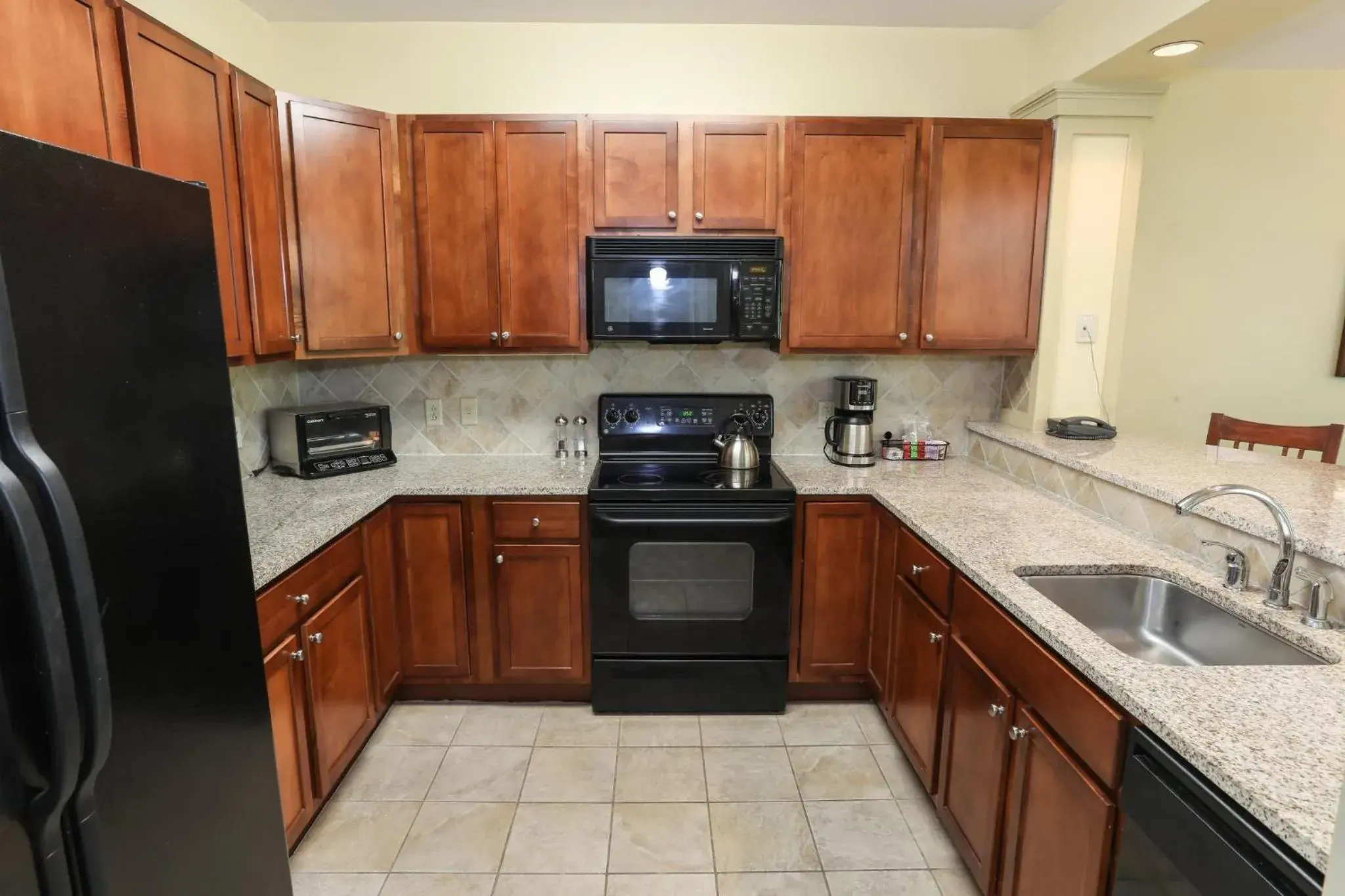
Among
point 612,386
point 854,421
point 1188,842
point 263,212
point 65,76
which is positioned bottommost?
point 1188,842

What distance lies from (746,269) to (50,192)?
2.02 meters

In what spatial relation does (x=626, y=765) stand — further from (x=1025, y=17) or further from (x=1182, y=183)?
(x=1182, y=183)

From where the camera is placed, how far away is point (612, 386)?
295 centimetres

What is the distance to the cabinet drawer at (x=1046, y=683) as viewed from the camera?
3.84 feet

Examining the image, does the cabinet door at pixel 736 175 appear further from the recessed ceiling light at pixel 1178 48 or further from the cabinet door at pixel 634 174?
the recessed ceiling light at pixel 1178 48

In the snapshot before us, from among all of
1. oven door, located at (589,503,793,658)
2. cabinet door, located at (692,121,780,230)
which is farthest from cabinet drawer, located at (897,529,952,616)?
cabinet door, located at (692,121,780,230)

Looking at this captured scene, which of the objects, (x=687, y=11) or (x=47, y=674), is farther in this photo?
(x=687, y=11)

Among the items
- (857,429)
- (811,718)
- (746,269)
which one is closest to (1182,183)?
(857,429)

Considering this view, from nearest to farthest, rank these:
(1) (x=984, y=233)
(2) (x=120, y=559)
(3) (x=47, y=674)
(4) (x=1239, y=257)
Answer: (3) (x=47, y=674) < (2) (x=120, y=559) < (1) (x=984, y=233) < (4) (x=1239, y=257)

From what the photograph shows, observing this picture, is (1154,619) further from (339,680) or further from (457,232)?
(457,232)

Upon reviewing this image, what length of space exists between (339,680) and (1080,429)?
267cm

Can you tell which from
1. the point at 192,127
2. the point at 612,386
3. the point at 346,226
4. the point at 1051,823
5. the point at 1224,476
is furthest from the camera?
the point at 612,386

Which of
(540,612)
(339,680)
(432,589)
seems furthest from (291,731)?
(540,612)

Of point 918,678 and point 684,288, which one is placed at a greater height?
point 684,288
